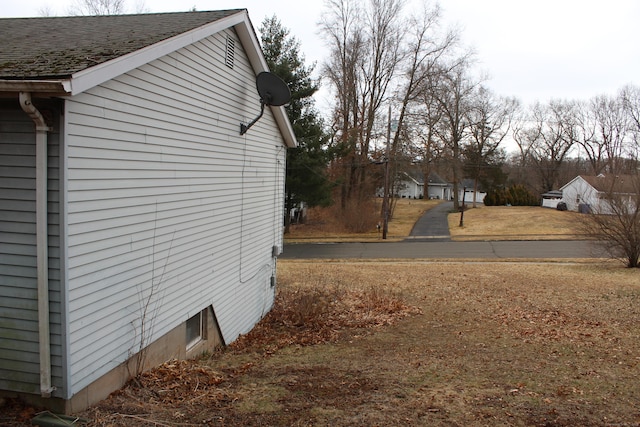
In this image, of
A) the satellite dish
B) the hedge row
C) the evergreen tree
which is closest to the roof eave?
the satellite dish

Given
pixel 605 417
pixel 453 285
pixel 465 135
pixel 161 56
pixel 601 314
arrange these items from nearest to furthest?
pixel 605 417 < pixel 161 56 < pixel 601 314 < pixel 453 285 < pixel 465 135

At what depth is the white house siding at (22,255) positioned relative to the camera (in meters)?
→ 4.44

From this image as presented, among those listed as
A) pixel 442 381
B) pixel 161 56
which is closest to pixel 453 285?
pixel 442 381

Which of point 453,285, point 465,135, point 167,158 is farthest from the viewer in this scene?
point 465,135

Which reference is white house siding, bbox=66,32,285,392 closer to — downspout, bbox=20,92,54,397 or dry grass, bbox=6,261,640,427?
downspout, bbox=20,92,54,397

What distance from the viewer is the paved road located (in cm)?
2692

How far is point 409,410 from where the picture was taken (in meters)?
5.36

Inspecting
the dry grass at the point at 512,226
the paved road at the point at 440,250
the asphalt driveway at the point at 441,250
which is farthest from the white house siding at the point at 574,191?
the paved road at the point at 440,250

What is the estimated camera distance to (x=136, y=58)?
5.33m

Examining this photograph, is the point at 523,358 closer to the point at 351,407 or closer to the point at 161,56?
the point at 351,407

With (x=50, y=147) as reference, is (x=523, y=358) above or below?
below

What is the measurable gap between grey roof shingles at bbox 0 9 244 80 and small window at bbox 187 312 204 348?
4.33 m

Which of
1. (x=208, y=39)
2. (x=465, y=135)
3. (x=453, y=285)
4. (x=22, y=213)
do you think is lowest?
(x=453, y=285)

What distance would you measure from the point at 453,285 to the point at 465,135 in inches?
1861
